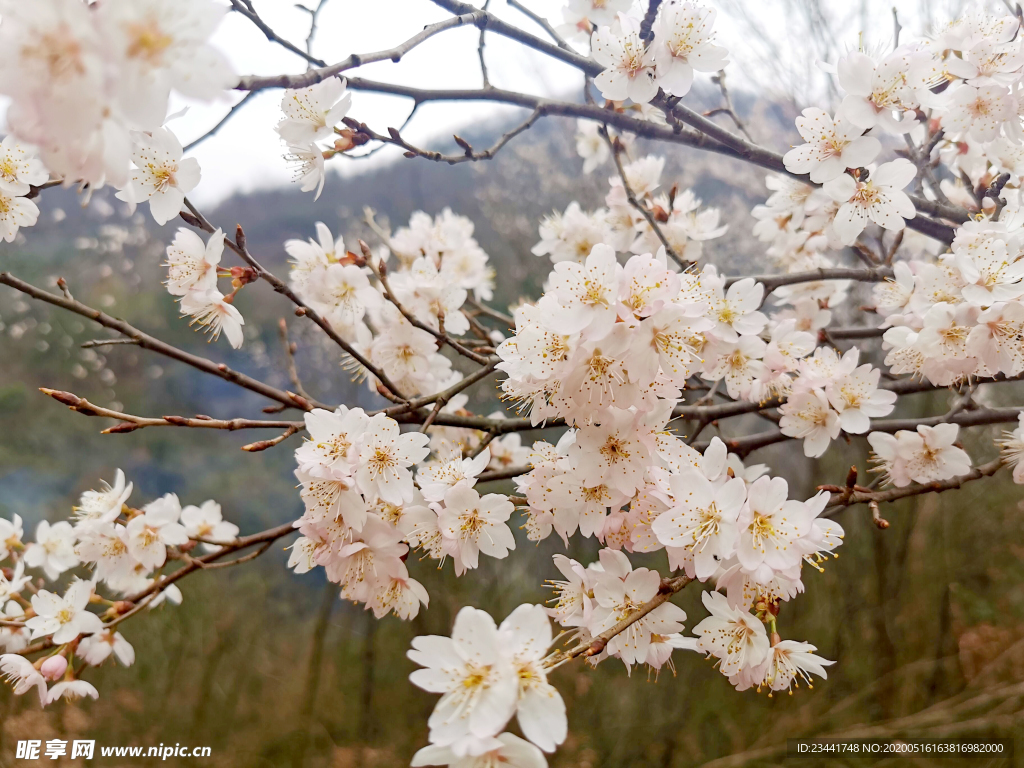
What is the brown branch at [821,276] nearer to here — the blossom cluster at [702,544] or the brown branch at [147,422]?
the blossom cluster at [702,544]

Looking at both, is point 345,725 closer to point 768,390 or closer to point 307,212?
point 768,390

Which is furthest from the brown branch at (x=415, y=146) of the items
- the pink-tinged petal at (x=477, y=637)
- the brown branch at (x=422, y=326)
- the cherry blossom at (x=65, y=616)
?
the cherry blossom at (x=65, y=616)

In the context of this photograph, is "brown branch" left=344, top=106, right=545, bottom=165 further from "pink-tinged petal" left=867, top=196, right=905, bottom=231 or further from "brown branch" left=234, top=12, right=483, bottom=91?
"pink-tinged petal" left=867, top=196, right=905, bottom=231

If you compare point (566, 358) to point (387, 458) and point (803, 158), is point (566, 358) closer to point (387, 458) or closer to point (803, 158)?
point (387, 458)

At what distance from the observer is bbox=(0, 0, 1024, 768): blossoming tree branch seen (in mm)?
346

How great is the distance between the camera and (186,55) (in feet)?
0.99

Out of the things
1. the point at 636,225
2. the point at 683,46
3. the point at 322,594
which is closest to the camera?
the point at 683,46

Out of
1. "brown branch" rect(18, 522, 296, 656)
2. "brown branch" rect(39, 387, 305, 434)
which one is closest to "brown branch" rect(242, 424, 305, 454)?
"brown branch" rect(39, 387, 305, 434)

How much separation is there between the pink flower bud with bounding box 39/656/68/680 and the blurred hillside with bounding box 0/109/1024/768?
3.12 ft

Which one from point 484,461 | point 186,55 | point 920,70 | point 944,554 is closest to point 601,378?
point 484,461

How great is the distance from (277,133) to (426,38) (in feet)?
0.65

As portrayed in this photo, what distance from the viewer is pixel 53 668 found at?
67 centimetres

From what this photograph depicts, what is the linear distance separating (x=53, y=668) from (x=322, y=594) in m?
1.08

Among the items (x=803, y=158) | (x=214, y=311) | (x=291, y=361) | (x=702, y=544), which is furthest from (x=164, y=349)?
(x=803, y=158)
